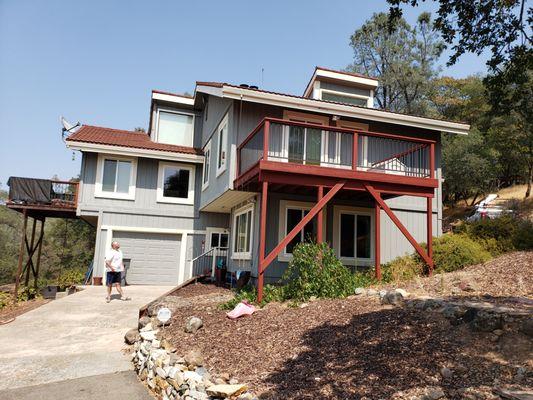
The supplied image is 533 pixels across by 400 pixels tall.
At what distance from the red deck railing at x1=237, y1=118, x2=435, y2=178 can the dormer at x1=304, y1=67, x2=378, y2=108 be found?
13.0 feet

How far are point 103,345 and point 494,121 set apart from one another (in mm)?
28704

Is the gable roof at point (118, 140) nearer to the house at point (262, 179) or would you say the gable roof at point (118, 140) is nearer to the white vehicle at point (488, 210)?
the house at point (262, 179)

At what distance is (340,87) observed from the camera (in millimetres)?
16609

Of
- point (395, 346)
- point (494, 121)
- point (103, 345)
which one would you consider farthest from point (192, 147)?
point (494, 121)

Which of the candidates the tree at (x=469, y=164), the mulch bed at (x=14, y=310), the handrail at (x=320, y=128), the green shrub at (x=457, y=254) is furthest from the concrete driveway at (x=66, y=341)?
the tree at (x=469, y=164)

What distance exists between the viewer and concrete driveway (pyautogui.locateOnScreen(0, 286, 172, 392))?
6719 mm

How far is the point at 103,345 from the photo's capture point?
8062 millimetres

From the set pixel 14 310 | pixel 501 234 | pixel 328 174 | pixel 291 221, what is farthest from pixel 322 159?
pixel 14 310

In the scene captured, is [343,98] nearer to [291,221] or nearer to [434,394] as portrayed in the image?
[291,221]

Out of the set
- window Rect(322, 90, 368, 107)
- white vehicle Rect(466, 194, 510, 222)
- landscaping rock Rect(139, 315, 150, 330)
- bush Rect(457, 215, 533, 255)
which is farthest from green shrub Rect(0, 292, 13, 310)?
white vehicle Rect(466, 194, 510, 222)

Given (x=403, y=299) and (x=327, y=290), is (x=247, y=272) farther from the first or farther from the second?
(x=403, y=299)

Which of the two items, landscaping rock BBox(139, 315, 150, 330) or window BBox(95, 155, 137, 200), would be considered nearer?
landscaping rock BBox(139, 315, 150, 330)

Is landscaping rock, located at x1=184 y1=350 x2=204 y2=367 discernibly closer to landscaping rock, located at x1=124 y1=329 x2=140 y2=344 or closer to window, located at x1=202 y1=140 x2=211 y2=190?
landscaping rock, located at x1=124 y1=329 x2=140 y2=344

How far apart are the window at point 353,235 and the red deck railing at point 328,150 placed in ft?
4.52
